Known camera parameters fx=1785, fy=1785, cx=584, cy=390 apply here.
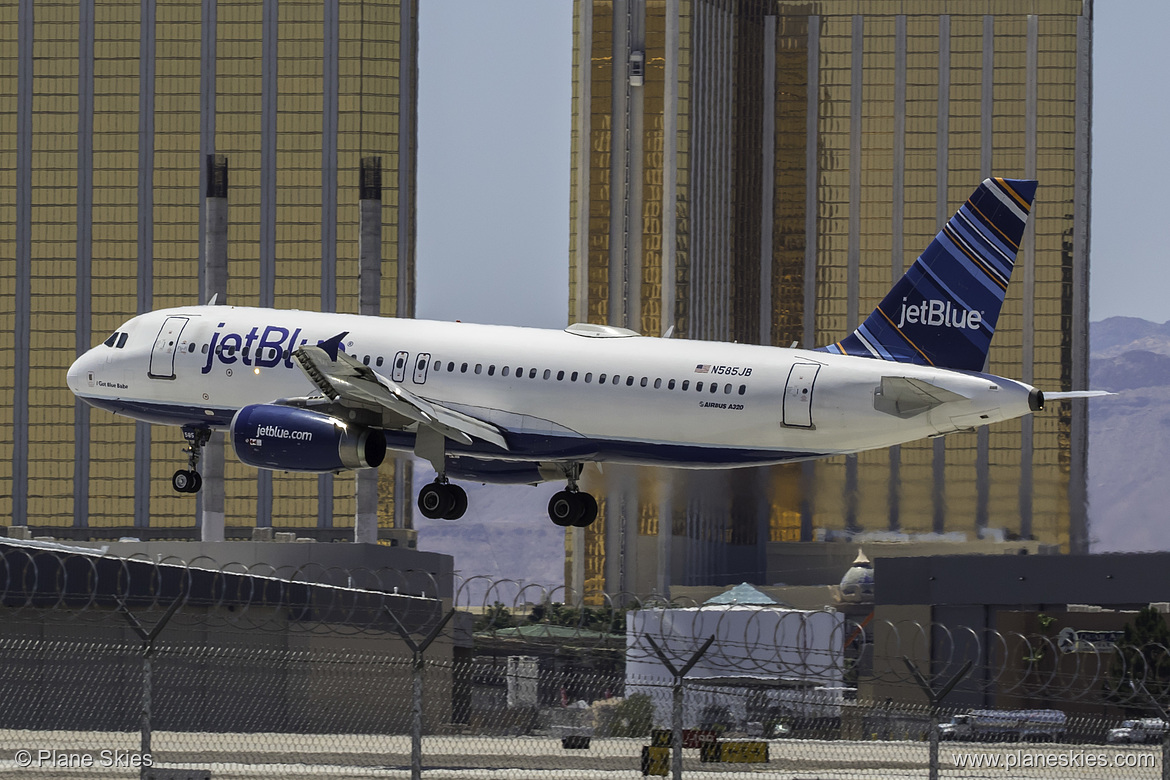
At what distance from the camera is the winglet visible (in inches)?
1820

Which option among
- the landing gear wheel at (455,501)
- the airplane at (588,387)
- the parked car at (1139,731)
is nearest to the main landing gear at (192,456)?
the airplane at (588,387)

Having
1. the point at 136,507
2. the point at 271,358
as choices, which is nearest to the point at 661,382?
the point at 271,358

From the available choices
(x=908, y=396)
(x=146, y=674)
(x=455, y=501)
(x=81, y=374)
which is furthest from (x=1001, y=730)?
(x=146, y=674)

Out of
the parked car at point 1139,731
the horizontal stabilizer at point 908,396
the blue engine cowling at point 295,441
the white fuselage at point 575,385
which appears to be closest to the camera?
the parked car at point 1139,731

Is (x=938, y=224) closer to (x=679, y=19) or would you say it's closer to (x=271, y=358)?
(x=679, y=19)

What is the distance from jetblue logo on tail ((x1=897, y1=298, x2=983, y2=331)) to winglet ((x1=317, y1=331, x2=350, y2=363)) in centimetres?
1451

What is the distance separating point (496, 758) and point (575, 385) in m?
10.5

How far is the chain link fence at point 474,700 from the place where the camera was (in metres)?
32.0

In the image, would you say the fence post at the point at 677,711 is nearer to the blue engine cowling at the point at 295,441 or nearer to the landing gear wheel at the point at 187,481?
the blue engine cowling at the point at 295,441

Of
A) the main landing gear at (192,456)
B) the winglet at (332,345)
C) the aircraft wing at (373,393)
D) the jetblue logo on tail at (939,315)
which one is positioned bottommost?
the main landing gear at (192,456)

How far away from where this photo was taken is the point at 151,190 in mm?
197875

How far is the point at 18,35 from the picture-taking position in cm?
19875

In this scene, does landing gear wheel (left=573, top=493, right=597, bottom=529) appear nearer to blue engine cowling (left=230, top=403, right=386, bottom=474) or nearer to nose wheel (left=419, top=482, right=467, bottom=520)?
nose wheel (left=419, top=482, right=467, bottom=520)

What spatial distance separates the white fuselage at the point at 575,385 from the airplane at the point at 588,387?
48 mm
